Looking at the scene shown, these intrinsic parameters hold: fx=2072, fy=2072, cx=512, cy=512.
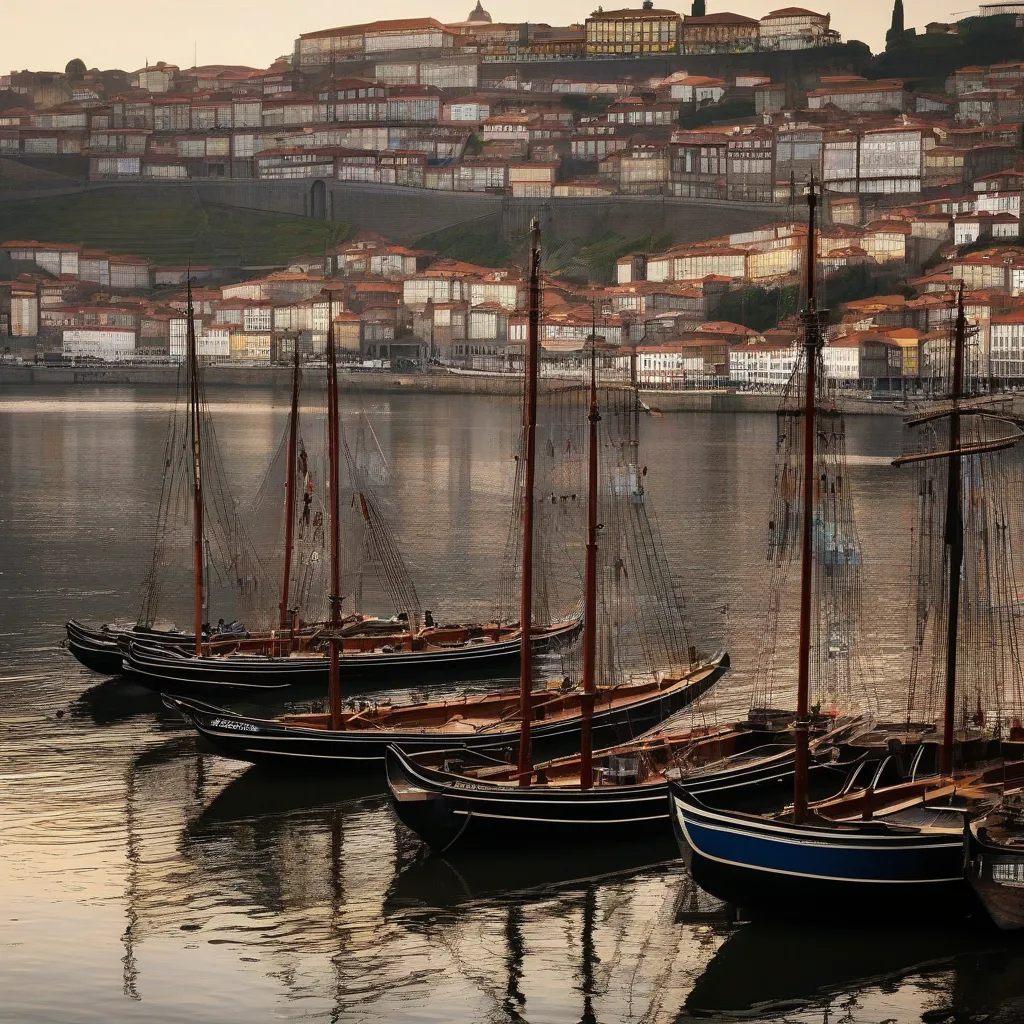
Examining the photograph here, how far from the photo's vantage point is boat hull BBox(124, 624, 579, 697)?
1322 centimetres

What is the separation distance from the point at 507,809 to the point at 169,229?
3236 inches

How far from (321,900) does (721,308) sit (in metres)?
62.9

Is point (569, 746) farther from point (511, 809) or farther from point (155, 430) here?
point (155, 430)

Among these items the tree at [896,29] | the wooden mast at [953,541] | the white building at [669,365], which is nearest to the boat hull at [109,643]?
the wooden mast at [953,541]

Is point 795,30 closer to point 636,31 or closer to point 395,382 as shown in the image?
point 636,31

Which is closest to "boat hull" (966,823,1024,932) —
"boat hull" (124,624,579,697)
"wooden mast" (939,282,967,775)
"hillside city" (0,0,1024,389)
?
"wooden mast" (939,282,967,775)

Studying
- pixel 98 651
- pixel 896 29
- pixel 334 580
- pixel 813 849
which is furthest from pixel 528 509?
pixel 896 29

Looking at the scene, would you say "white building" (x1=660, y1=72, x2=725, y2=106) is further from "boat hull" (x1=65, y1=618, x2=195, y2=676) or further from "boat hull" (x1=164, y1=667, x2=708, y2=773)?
"boat hull" (x1=164, y1=667, x2=708, y2=773)

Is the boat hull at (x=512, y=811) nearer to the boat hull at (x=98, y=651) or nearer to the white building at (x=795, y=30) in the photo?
the boat hull at (x=98, y=651)

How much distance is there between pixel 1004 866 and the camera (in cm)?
807

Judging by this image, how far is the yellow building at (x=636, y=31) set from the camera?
328 feet

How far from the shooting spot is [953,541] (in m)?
9.65

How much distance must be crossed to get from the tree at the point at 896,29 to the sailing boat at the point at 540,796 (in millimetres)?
88475

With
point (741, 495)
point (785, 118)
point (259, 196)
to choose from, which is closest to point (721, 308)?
point (785, 118)
